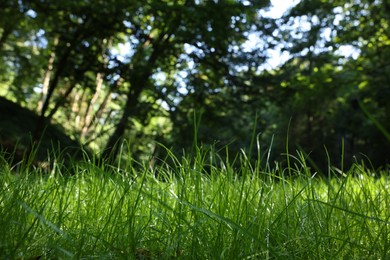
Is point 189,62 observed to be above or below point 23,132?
above

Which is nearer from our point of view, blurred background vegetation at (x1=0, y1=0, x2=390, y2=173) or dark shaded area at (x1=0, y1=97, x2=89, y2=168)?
blurred background vegetation at (x1=0, y1=0, x2=390, y2=173)

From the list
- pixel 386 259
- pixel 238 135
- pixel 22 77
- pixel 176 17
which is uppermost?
pixel 176 17

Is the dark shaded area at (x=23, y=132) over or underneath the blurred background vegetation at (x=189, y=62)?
underneath

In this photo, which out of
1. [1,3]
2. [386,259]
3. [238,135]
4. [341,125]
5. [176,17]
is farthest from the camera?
[341,125]

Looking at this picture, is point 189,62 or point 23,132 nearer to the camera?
point 189,62

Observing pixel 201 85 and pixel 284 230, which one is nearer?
pixel 284 230

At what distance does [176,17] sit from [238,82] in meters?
2.15

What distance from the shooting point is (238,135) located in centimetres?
820

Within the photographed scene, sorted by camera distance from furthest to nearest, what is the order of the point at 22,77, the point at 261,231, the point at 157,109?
the point at 22,77 → the point at 157,109 → the point at 261,231

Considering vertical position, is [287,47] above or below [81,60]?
above

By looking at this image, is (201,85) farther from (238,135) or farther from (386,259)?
(386,259)

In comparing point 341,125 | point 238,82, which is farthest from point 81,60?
point 341,125

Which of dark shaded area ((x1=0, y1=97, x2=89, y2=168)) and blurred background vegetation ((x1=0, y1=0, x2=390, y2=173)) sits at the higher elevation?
blurred background vegetation ((x1=0, y1=0, x2=390, y2=173))

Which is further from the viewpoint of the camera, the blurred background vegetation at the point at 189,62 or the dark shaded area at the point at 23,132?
the dark shaded area at the point at 23,132
